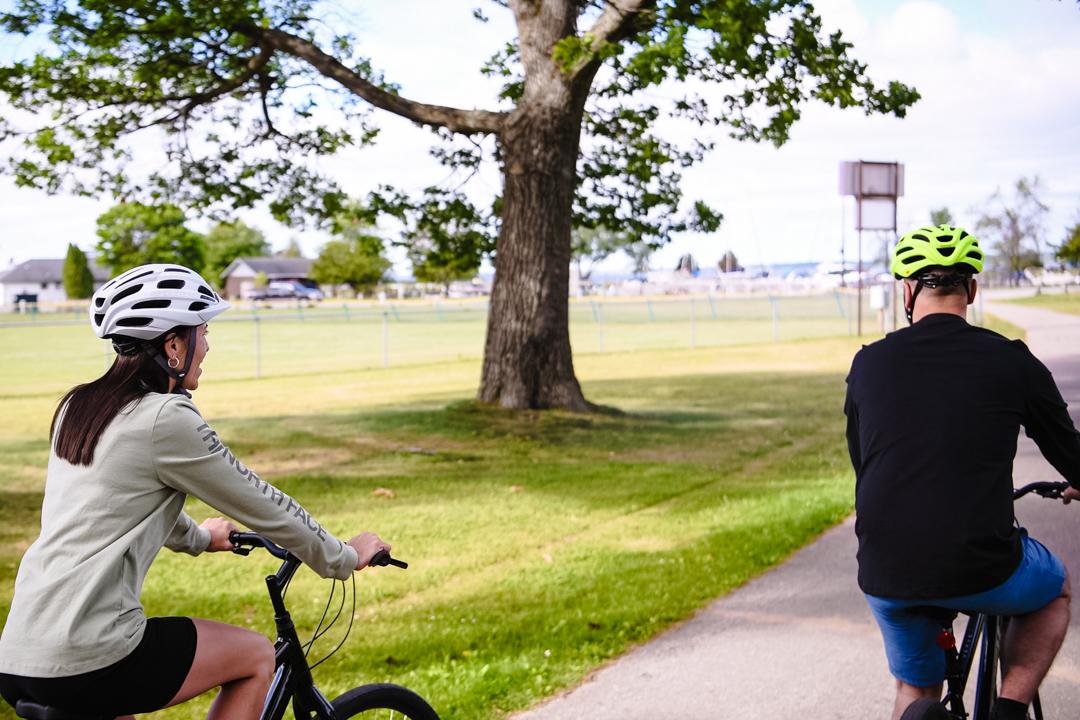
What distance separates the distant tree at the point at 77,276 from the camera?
311 feet

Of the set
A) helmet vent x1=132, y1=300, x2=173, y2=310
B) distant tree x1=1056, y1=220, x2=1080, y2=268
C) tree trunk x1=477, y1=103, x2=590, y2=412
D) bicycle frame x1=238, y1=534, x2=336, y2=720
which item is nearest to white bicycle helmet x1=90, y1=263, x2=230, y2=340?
helmet vent x1=132, y1=300, x2=173, y2=310

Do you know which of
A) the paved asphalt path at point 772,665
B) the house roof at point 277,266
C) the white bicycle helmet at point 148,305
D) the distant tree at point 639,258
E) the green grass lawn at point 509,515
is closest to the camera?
the white bicycle helmet at point 148,305

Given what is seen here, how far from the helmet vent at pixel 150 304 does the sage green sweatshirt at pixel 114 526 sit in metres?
0.21

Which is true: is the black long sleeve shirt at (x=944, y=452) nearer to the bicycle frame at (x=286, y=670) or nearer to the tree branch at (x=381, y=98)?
the bicycle frame at (x=286, y=670)

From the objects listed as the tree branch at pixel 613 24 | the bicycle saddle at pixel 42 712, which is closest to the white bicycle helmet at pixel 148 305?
the bicycle saddle at pixel 42 712

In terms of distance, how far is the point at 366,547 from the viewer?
308 cm

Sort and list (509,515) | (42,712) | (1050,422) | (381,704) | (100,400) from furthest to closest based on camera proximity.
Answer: (509,515) → (381,704) → (1050,422) → (100,400) → (42,712)

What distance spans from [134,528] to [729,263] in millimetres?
142934

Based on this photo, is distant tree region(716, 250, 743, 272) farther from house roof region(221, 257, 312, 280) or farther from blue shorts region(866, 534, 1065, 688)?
blue shorts region(866, 534, 1065, 688)

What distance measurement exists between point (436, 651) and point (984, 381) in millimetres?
3670

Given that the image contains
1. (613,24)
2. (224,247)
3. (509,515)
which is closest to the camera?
(509,515)

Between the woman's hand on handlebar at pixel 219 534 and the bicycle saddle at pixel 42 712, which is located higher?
the woman's hand on handlebar at pixel 219 534

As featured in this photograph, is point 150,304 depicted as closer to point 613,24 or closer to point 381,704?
point 381,704

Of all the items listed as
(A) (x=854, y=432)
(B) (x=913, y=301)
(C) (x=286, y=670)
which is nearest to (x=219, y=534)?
(C) (x=286, y=670)
